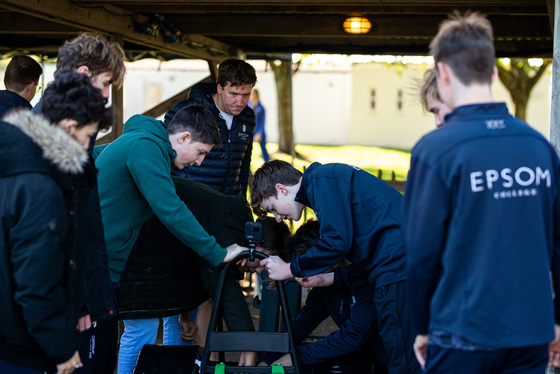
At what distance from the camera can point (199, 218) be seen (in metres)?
3.63

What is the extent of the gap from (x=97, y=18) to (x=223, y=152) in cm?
169

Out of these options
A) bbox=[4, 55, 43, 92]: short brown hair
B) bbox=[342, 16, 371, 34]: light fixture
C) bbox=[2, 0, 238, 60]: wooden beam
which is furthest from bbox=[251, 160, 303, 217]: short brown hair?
bbox=[342, 16, 371, 34]: light fixture

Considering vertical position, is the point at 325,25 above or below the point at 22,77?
above

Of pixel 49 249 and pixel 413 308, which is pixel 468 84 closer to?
pixel 413 308

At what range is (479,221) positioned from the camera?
6.97 ft

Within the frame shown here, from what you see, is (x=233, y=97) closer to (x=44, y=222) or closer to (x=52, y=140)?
(x=52, y=140)

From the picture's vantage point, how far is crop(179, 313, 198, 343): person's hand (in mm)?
4387

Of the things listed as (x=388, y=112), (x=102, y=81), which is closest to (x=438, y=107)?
(x=102, y=81)

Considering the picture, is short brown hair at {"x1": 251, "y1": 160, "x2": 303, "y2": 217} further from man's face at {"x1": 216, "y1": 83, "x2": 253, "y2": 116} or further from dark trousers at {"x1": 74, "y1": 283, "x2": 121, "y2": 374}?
man's face at {"x1": 216, "y1": 83, "x2": 253, "y2": 116}

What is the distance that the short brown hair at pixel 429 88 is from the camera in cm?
278

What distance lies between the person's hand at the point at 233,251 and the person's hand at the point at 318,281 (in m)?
0.32

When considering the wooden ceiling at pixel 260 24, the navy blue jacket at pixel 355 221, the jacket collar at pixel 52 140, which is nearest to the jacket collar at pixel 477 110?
the navy blue jacket at pixel 355 221

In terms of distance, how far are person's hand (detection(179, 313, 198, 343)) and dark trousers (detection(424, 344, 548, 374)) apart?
7.82 feet

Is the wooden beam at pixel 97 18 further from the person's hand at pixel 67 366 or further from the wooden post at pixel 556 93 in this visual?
the wooden post at pixel 556 93
